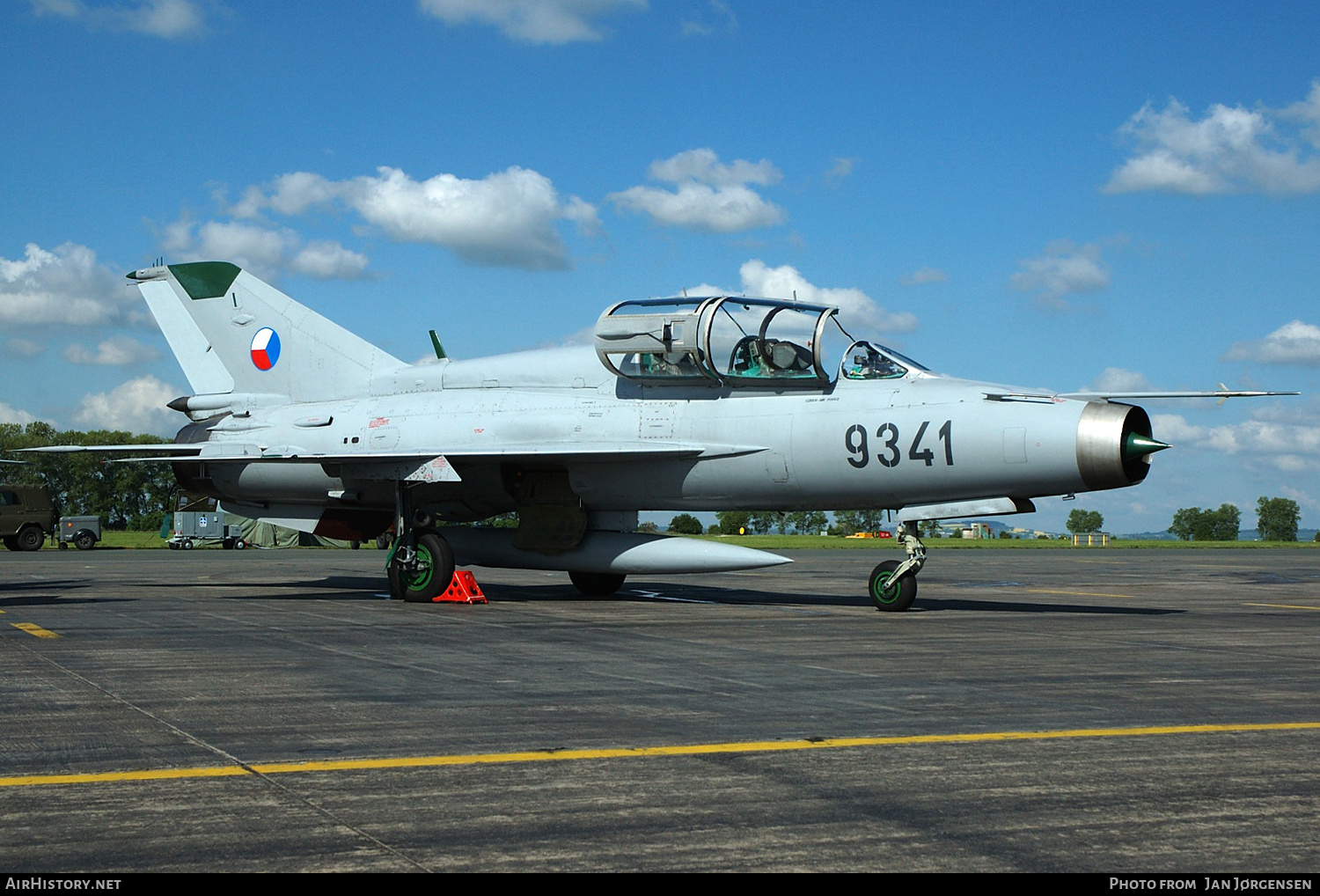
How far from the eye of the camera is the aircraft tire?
41.1 m

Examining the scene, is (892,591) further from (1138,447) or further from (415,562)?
(415,562)

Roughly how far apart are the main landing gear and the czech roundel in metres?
10.3

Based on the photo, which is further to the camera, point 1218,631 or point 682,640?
point 1218,631

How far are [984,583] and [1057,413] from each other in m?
9.77

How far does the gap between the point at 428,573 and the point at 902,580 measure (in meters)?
6.34

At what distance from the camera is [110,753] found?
592 cm

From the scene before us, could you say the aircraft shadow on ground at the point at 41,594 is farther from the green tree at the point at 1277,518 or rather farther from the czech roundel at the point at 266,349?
the green tree at the point at 1277,518

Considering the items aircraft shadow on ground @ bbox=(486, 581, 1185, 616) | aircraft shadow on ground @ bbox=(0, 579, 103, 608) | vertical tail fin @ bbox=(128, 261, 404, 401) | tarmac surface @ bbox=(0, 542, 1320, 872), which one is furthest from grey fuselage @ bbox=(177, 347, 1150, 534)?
aircraft shadow on ground @ bbox=(0, 579, 103, 608)

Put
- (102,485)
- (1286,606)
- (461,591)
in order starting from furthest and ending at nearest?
(102,485) < (1286,606) < (461,591)

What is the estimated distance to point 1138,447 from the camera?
1298 centimetres

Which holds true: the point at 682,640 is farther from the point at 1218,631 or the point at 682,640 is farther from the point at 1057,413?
the point at 1218,631

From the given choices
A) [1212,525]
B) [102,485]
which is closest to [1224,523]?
[1212,525]

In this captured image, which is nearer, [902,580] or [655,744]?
[655,744]

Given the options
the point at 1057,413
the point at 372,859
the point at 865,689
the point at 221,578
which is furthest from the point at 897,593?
the point at 221,578
